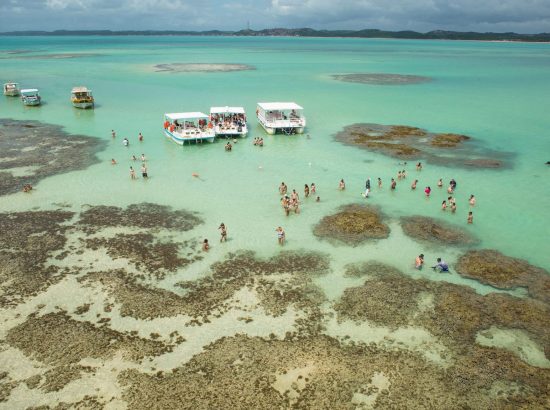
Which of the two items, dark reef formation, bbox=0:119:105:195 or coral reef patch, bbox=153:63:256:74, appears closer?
dark reef formation, bbox=0:119:105:195

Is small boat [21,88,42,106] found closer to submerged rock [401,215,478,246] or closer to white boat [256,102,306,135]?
white boat [256,102,306,135]

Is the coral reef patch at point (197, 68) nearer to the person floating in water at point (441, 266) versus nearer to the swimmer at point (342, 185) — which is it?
the swimmer at point (342, 185)

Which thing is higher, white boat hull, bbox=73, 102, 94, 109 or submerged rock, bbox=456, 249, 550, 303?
white boat hull, bbox=73, 102, 94, 109

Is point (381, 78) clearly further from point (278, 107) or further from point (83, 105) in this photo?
point (83, 105)

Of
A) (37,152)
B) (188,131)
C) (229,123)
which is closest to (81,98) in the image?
(37,152)

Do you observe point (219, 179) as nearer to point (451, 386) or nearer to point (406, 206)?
point (406, 206)

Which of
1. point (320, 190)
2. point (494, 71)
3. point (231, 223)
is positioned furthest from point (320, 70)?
point (231, 223)

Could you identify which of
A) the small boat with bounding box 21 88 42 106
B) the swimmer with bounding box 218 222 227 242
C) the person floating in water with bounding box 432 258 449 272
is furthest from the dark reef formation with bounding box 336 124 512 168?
the small boat with bounding box 21 88 42 106
